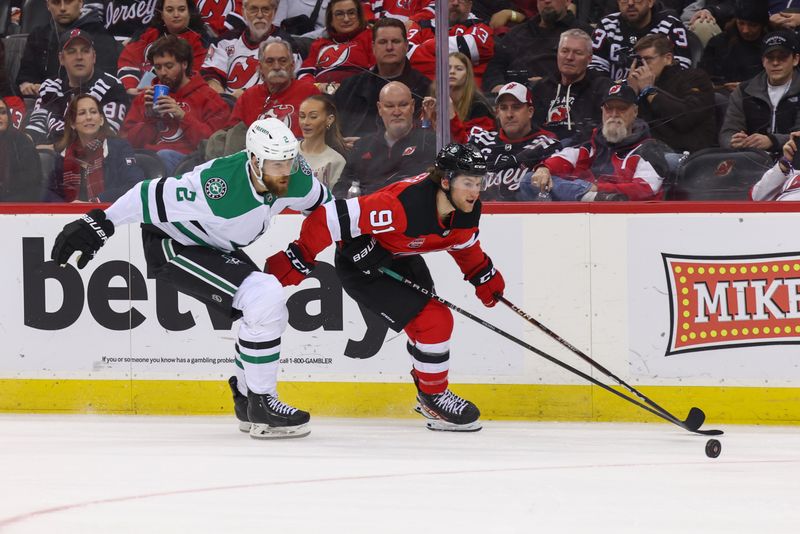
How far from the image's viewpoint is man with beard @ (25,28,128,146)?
216 inches

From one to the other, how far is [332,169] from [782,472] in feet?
7.74

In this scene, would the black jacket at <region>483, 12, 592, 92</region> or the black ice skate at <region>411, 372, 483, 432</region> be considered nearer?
the black ice skate at <region>411, 372, 483, 432</region>

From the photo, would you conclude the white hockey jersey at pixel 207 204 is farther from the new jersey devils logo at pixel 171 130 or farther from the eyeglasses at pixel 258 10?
the eyeglasses at pixel 258 10

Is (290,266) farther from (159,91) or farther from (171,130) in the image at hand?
(159,91)

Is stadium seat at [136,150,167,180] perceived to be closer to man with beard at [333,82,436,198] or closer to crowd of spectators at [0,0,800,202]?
crowd of spectators at [0,0,800,202]

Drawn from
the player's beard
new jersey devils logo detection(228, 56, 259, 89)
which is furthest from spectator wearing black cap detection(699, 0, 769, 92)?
new jersey devils logo detection(228, 56, 259, 89)

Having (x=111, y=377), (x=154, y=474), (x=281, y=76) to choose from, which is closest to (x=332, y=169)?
(x=281, y=76)

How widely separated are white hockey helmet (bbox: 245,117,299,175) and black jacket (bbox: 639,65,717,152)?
5.52 feet

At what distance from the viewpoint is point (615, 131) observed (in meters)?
5.09

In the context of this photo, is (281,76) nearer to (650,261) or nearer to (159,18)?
(159,18)

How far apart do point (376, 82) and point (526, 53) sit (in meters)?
0.69

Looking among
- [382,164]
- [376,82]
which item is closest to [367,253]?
[382,164]

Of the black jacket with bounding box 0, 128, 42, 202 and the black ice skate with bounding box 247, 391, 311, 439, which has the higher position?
the black jacket with bounding box 0, 128, 42, 202

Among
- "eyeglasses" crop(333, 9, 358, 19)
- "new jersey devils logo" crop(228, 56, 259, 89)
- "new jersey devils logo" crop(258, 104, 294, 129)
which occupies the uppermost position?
"eyeglasses" crop(333, 9, 358, 19)
